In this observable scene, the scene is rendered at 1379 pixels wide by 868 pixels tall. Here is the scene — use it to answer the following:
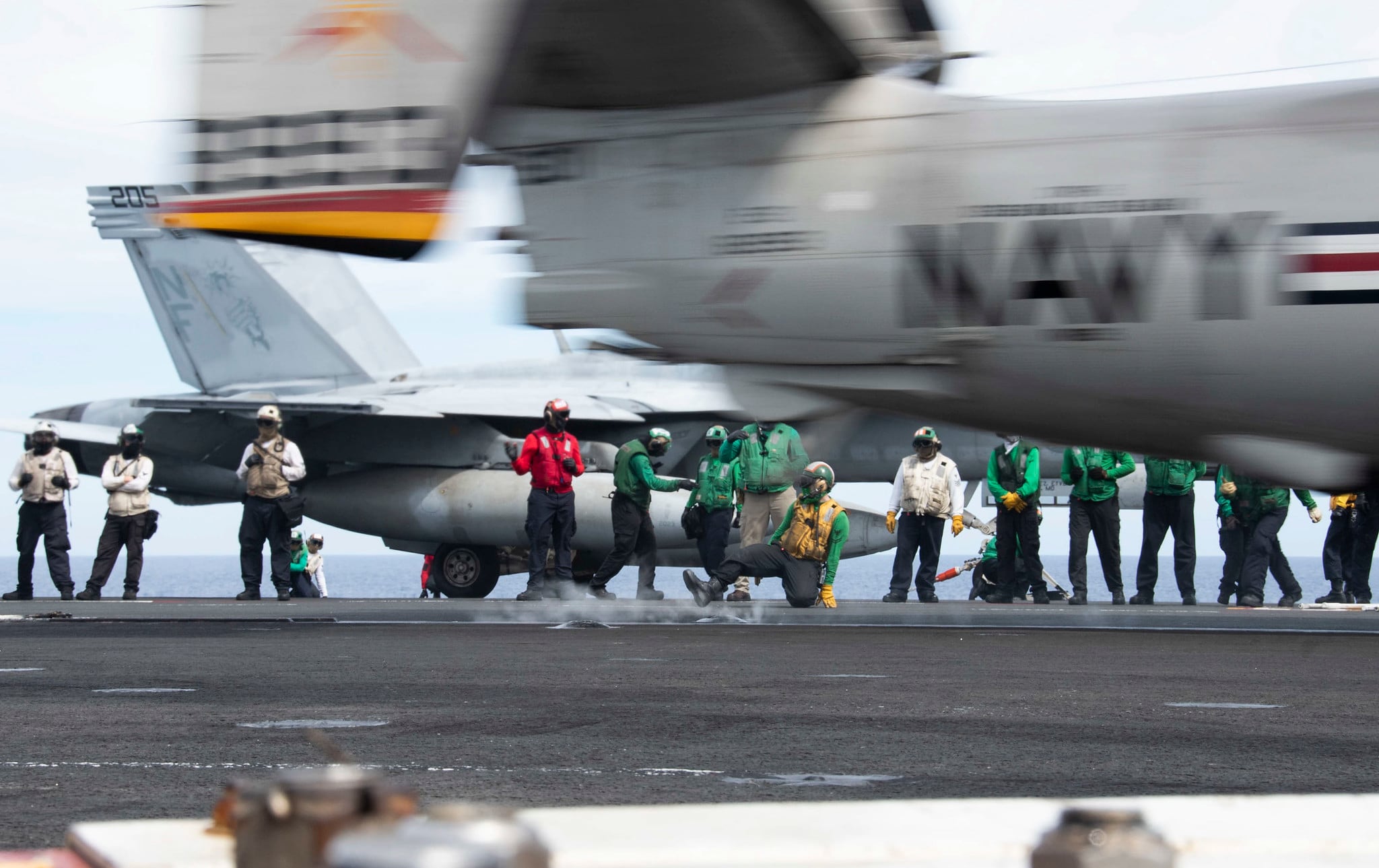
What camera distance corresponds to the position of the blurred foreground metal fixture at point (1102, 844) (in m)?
1.26

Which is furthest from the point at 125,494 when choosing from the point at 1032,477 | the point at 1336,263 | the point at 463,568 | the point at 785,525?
the point at 1336,263

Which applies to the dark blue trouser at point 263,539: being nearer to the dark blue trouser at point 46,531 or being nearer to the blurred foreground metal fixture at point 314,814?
the dark blue trouser at point 46,531

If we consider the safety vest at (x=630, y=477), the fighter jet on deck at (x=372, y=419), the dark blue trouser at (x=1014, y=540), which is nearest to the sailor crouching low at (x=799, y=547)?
the safety vest at (x=630, y=477)

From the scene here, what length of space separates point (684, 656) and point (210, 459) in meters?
14.9

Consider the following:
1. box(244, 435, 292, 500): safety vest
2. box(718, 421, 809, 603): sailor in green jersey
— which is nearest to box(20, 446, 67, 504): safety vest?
box(244, 435, 292, 500): safety vest

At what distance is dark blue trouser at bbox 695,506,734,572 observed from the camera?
14.8 metres

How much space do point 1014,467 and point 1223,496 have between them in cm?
270

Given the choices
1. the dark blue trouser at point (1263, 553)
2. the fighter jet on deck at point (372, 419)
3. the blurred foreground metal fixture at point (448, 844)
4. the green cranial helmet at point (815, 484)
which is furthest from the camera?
the fighter jet on deck at point (372, 419)

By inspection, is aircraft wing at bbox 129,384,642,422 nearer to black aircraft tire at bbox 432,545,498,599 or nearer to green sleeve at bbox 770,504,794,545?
black aircraft tire at bbox 432,545,498,599

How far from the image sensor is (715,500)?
585 inches

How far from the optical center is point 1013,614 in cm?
1279

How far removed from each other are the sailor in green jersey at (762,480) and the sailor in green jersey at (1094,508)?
283 centimetres

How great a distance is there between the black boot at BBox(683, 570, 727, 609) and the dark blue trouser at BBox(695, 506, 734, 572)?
6.78 feet

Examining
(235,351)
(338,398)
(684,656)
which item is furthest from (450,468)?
(684,656)
